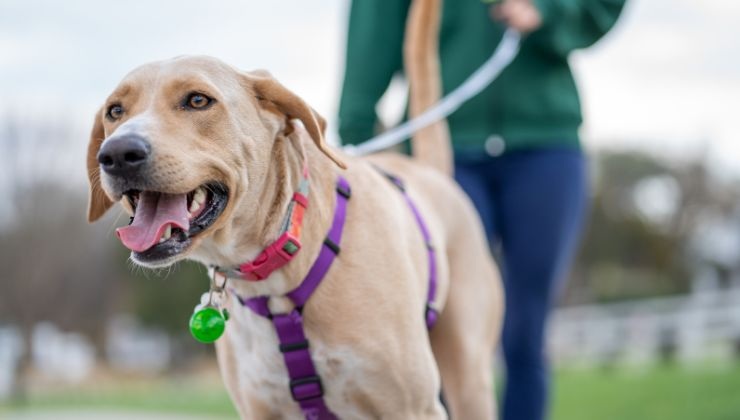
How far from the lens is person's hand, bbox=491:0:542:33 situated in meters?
4.19

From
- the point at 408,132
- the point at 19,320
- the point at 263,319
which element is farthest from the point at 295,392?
the point at 19,320

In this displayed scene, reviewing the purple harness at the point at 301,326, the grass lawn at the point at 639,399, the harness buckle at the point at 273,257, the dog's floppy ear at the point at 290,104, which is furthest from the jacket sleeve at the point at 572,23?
the grass lawn at the point at 639,399

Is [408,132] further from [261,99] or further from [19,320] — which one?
[19,320]

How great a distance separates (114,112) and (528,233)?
6.70 feet

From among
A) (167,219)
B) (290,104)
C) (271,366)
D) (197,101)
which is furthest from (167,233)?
(271,366)

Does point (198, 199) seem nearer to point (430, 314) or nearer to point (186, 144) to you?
point (186, 144)

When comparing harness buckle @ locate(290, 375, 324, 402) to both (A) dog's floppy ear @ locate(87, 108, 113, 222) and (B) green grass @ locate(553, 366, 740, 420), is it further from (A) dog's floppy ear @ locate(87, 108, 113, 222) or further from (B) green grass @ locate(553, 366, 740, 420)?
(B) green grass @ locate(553, 366, 740, 420)

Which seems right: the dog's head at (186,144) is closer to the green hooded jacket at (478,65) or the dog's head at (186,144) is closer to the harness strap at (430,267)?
the harness strap at (430,267)

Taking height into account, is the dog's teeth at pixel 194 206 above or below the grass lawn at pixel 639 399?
above

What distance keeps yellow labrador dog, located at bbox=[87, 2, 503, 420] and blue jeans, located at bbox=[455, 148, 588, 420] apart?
807mm

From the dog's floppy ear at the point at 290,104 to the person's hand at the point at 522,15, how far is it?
5.00ft

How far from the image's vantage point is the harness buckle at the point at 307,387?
310 centimetres

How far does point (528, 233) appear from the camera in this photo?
4.32 meters

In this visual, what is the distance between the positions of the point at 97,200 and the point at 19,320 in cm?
2832
